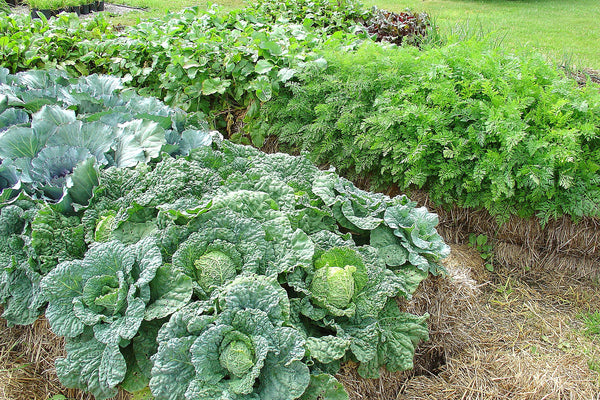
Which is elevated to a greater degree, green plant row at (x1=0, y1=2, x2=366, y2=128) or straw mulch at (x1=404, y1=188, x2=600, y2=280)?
green plant row at (x1=0, y1=2, x2=366, y2=128)

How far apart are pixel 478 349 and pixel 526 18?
394 inches

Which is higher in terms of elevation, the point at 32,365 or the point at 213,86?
the point at 213,86

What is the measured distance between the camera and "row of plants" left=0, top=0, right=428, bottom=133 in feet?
11.3

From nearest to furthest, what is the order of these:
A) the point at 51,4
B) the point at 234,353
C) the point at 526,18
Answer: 1. the point at 234,353
2. the point at 51,4
3. the point at 526,18

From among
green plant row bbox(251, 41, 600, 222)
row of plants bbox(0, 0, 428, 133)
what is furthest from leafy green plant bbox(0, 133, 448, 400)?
row of plants bbox(0, 0, 428, 133)

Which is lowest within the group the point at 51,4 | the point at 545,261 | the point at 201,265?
the point at 545,261

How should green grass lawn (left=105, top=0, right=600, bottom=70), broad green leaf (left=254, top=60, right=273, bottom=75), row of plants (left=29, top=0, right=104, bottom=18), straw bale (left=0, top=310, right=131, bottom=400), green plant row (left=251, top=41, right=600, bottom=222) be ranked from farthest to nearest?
1. row of plants (left=29, top=0, right=104, bottom=18)
2. green grass lawn (left=105, top=0, right=600, bottom=70)
3. broad green leaf (left=254, top=60, right=273, bottom=75)
4. green plant row (left=251, top=41, right=600, bottom=222)
5. straw bale (left=0, top=310, right=131, bottom=400)

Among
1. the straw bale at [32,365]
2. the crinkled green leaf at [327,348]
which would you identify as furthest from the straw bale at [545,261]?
the straw bale at [32,365]

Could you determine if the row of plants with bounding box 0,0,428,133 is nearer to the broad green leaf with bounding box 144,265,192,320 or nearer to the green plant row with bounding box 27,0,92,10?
the broad green leaf with bounding box 144,265,192,320

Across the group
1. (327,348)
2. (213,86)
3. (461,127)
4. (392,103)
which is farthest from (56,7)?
(327,348)

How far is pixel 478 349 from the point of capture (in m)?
2.31

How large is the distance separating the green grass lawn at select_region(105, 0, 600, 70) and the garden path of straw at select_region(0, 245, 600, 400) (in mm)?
4466

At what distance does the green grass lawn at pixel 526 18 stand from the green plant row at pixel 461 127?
3.56 m

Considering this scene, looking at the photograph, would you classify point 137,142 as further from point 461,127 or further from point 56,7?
point 56,7
